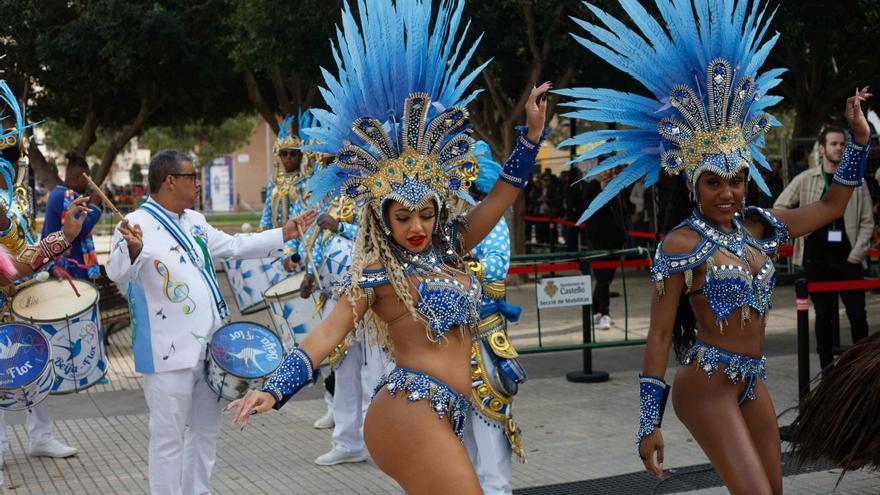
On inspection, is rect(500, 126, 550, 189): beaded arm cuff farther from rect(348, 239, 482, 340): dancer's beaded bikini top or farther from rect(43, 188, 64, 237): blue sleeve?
rect(43, 188, 64, 237): blue sleeve

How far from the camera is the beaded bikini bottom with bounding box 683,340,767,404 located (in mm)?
4273

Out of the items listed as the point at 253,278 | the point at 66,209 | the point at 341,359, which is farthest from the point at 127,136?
the point at 341,359

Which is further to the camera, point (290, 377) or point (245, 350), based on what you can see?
point (245, 350)

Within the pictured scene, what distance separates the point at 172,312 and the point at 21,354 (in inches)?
57.0

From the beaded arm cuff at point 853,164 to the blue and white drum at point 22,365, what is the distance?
4.55 metres

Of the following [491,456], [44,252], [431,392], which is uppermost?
[44,252]

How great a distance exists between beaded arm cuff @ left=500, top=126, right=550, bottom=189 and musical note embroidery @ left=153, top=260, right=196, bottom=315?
76.7 inches

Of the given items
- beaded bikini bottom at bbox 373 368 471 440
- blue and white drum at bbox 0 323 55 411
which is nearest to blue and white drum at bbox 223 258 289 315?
blue and white drum at bbox 0 323 55 411

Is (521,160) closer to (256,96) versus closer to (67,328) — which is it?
(67,328)

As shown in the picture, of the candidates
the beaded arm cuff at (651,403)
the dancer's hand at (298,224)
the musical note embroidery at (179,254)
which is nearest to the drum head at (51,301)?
the musical note embroidery at (179,254)

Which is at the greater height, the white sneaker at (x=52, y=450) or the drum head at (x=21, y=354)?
the drum head at (x=21, y=354)

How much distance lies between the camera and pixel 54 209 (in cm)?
998

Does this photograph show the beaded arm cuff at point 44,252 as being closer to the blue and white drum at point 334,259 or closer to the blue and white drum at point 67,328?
the blue and white drum at point 67,328

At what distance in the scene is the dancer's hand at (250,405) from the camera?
3543 mm
